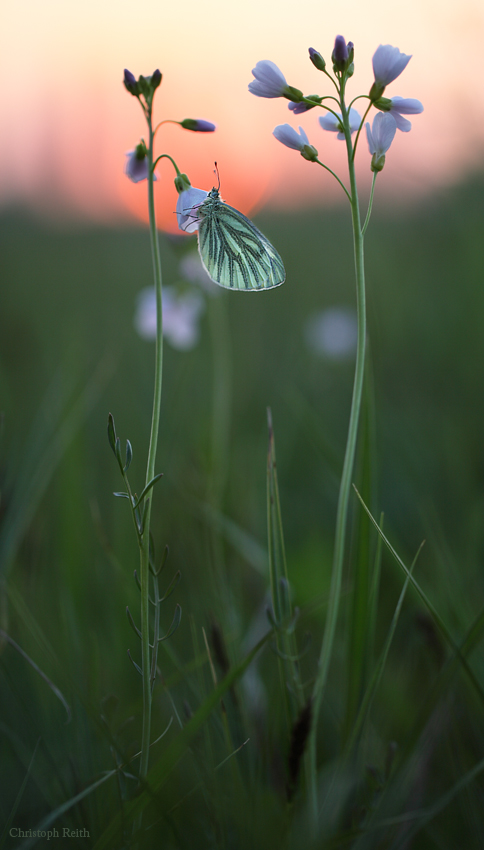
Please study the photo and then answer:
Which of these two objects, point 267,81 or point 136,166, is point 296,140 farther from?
point 136,166

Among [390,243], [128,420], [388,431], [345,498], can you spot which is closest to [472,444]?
[388,431]

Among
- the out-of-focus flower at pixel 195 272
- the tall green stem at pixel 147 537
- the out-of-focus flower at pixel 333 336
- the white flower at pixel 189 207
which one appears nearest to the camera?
the tall green stem at pixel 147 537

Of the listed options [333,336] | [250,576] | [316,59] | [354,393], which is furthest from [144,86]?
[333,336]

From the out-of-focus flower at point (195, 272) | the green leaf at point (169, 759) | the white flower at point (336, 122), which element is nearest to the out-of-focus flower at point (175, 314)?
the out-of-focus flower at point (195, 272)

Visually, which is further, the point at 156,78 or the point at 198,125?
the point at 198,125

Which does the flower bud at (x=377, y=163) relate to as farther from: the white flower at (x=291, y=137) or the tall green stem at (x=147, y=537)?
the tall green stem at (x=147, y=537)

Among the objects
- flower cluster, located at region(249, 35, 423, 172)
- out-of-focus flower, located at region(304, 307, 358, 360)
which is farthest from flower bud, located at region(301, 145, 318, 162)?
out-of-focus flower, located at region(304, 307, 358, 360)
